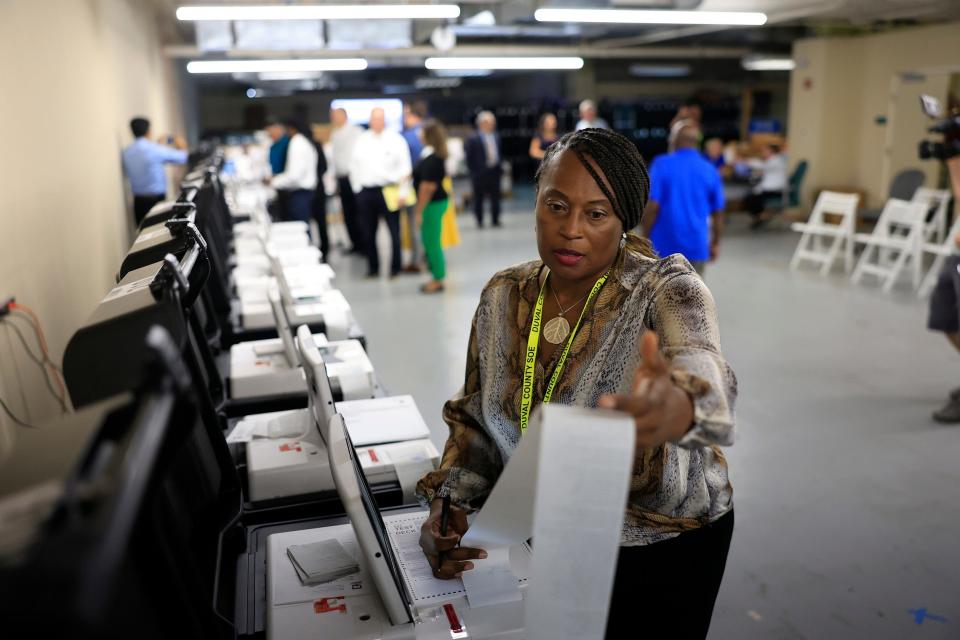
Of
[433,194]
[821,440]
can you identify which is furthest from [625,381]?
[433,194]

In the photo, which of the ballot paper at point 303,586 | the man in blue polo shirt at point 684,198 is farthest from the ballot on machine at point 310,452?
the man in blue polo shirt at point 684,198

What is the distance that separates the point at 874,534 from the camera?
295cm

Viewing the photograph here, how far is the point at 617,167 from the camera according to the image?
125 centimetres

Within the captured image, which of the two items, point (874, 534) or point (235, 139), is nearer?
point (874, 534)

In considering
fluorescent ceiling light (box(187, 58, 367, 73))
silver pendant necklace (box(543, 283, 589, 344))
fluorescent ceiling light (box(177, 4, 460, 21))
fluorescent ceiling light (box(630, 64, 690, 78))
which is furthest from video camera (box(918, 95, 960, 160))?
fluorescent ceiling light (box(630, 64, 690, 78))

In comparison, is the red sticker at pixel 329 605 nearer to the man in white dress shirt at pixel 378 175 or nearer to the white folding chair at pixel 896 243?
the man in white dress shirt at pixel 378 175

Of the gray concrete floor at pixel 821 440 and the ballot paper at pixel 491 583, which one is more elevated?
the ballot paper at pixel 491 583

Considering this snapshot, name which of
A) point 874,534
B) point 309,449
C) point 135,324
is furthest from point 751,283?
point 135,324

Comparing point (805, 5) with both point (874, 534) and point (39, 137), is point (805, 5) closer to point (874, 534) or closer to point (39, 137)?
point (874, 534)

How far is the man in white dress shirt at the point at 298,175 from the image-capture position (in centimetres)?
805

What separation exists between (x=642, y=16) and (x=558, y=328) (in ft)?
24.2

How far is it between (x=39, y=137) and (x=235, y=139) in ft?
47.0

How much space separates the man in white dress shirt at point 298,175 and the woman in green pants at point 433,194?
4.74 ft

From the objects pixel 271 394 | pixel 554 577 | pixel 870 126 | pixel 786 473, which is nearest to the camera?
pixel 554 577
